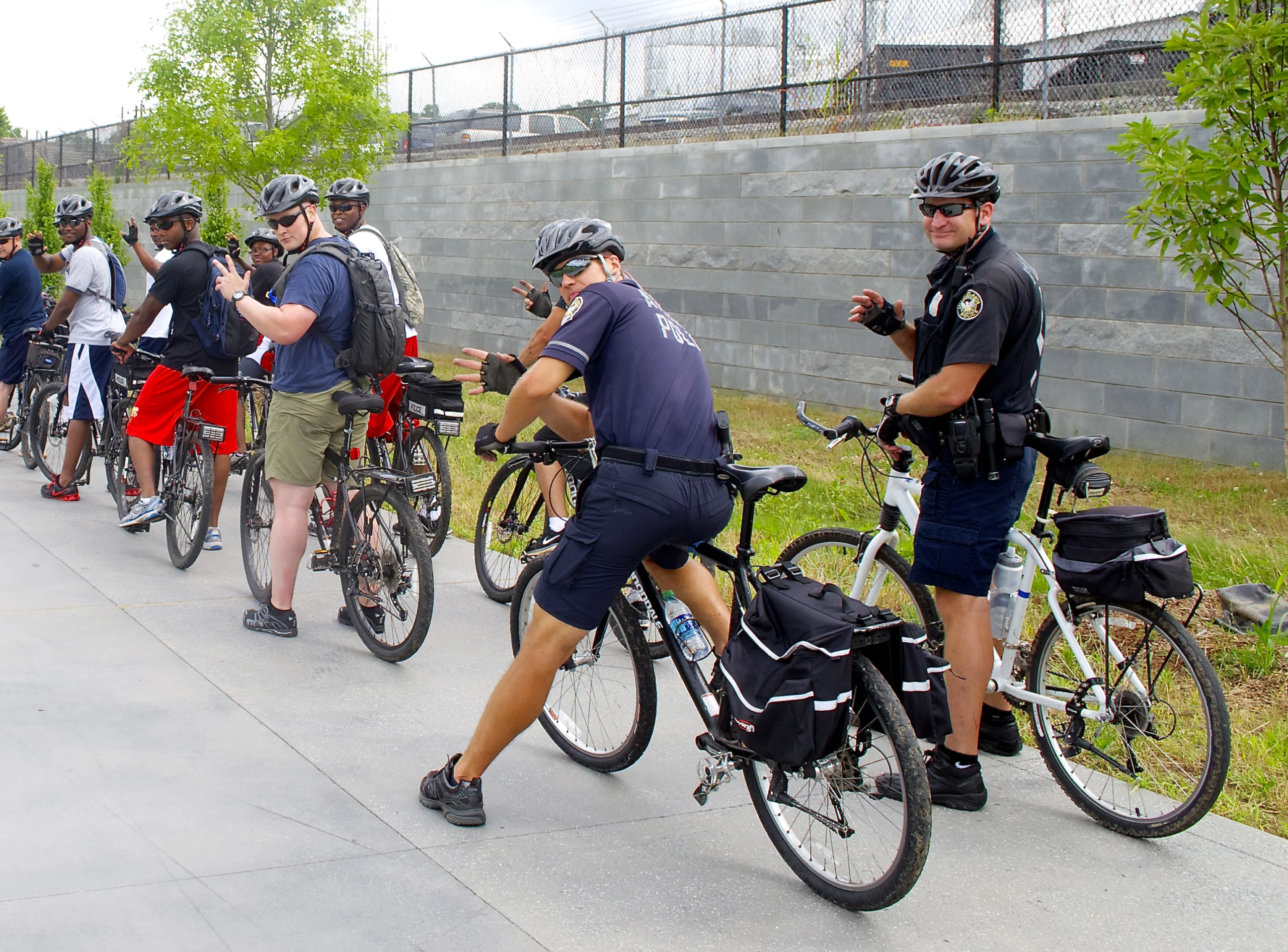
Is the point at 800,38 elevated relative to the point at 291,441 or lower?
elevated

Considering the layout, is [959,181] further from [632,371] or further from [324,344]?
[324,344]

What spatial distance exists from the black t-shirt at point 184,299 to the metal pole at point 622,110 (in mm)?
8812

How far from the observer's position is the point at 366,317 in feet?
18.4

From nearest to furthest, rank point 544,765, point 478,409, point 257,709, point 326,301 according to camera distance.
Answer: point 544,765 → point 257,709 → point 326,301 → point 478,409

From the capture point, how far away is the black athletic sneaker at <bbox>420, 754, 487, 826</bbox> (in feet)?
12.7

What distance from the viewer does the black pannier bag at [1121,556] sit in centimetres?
376

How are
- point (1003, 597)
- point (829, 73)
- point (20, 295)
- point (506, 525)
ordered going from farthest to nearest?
point (829, 73) < point (20, 295) < point (506, 525) < point (1003, 597)

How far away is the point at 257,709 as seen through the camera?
15.8ft

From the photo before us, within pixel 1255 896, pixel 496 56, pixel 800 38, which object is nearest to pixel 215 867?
pixel 1255 896

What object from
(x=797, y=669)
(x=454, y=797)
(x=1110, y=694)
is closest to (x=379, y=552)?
(x=454, y=797)

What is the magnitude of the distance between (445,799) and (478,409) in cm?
887

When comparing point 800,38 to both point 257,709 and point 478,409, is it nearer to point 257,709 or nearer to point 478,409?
point 478,409

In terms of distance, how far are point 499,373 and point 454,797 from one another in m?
1.37

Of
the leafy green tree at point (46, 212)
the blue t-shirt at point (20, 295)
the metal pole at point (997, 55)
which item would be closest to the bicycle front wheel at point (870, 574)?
the blue t-shirt at point (20, 295)
